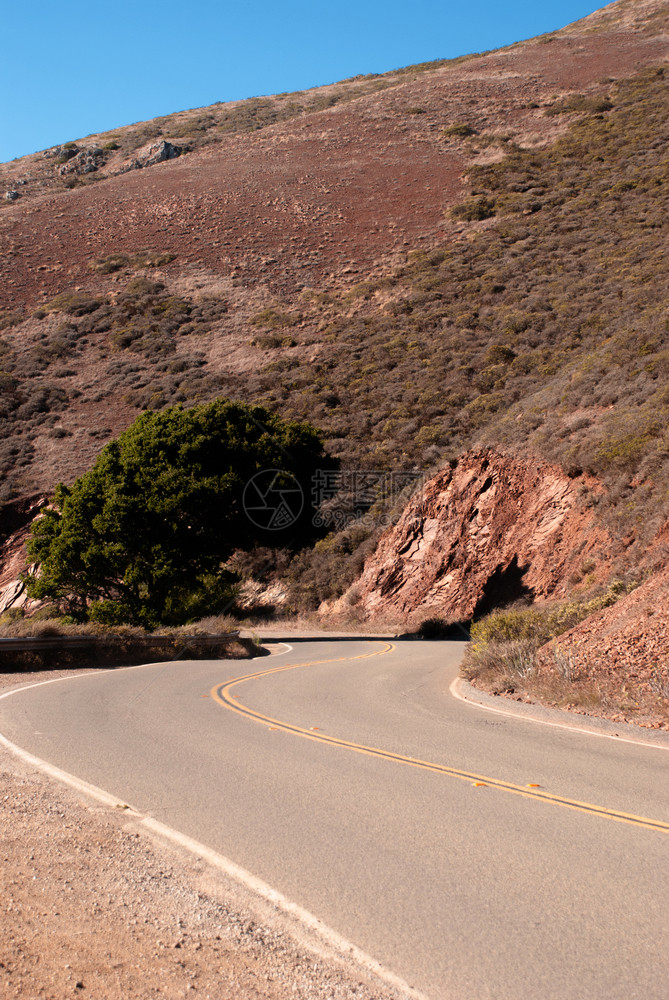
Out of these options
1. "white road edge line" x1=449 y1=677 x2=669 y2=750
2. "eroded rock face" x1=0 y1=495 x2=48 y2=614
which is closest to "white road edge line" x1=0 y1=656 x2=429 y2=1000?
"white road edge line" x1=449 y1=677 x2=669 y2=750

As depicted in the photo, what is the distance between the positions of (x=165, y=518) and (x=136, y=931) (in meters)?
22.5

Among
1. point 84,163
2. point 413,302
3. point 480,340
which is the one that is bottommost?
point 480,340

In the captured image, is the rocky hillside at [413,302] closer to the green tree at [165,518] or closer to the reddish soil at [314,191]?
the reddish soil at [314,191]

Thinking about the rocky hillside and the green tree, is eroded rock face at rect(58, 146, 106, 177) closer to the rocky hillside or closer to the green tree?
the rocky hillside

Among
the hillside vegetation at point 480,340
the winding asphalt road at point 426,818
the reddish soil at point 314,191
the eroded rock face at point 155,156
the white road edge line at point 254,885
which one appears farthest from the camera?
the eroded rock face at point 155,156

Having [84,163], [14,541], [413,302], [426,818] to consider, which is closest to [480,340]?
[413,302]

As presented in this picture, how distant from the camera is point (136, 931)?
388 centimetres

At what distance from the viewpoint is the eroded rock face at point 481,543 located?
25.0 m

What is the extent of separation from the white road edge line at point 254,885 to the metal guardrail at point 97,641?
1029cm

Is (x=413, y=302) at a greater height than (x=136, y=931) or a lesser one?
greater

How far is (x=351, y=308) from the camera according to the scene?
52.0m

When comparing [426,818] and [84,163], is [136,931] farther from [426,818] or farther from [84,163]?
[84,163]

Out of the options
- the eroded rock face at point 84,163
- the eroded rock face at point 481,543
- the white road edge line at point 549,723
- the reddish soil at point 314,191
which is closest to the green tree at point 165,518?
the eroded rock face at point 481,543

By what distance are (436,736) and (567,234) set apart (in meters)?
48.7
